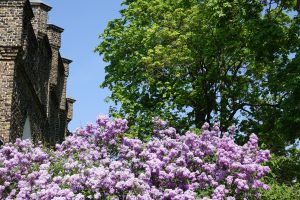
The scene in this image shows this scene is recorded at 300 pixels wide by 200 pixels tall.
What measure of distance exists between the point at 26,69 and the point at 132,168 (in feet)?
38.0

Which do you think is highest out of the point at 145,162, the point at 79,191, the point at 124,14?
the point at 124,14

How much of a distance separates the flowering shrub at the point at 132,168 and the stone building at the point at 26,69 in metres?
7.18

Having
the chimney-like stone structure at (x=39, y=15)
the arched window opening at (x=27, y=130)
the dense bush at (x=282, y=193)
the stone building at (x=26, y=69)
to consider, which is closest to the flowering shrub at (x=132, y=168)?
the dense bush at (x=282, y=193)

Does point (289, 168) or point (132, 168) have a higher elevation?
point (289, 168)

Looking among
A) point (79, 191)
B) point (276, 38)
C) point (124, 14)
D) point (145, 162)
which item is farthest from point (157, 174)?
point (124, 14)

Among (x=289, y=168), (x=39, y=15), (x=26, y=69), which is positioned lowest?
(x=289, y=168)

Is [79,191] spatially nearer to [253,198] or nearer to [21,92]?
[253,198]

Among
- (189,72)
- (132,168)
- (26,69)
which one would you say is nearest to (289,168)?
(189,72)

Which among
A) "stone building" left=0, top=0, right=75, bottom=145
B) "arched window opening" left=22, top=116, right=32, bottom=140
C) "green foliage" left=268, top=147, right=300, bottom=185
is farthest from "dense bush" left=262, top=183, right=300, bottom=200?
"arched window opening" left=22, top=116, right=32, bottom=140

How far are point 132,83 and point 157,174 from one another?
685 inches

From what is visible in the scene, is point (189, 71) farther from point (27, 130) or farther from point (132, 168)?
point (132, 168)

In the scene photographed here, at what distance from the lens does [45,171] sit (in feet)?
32.8

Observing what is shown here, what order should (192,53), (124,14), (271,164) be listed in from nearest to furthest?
(271,164), (192,53), (124,14)

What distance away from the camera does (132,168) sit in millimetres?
10766
